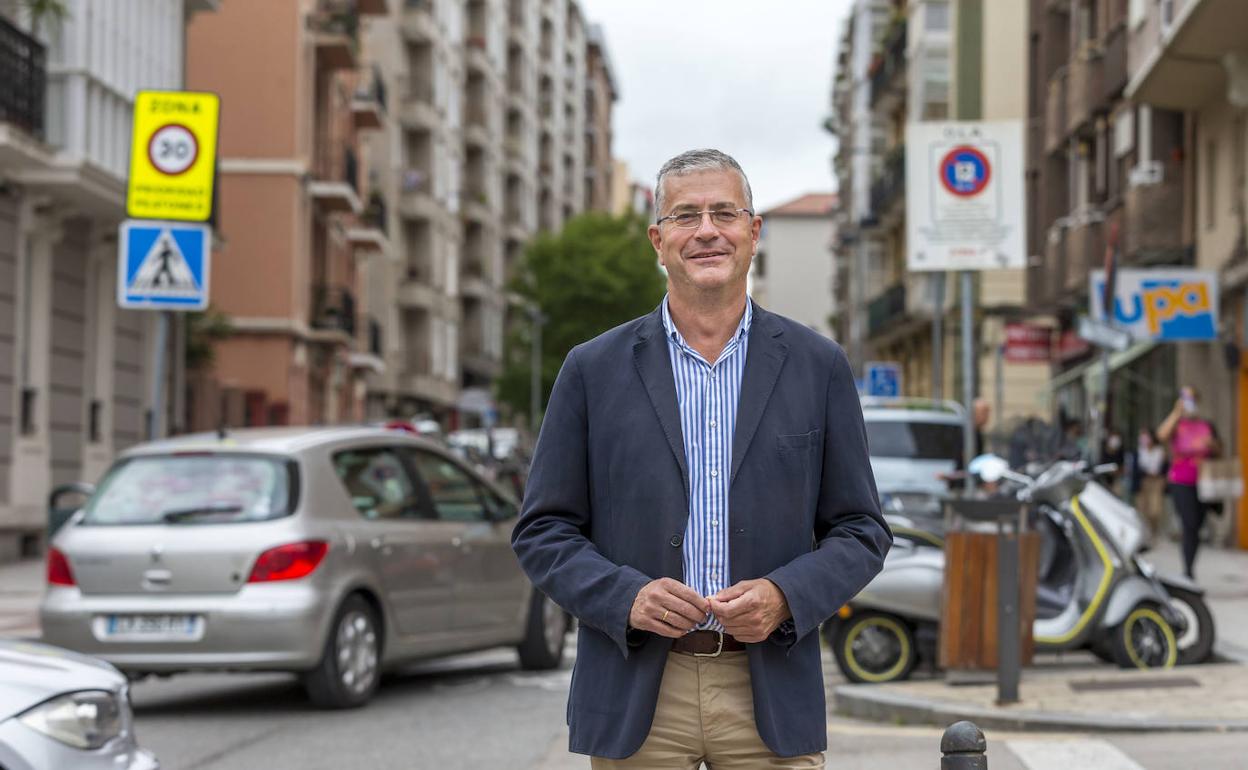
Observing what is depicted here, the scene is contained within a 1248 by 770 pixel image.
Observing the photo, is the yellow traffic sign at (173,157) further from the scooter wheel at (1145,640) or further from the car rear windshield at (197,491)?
the scooter wheel at (1145,640)

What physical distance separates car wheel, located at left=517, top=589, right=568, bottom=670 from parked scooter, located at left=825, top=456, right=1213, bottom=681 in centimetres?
191

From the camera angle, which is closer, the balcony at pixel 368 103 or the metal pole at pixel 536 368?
the balcony at pixel 368 103

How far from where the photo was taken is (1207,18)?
22.6m

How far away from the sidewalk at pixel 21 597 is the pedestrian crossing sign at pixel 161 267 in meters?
2.51

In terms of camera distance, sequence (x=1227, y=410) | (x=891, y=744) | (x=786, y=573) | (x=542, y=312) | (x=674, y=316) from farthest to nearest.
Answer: (x=542, y=312) → (x=1227, y=410) → (x=891, y=744) → (x=674, y=316) → (x=786, y=573)

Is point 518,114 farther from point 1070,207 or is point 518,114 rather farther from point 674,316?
point 674,316

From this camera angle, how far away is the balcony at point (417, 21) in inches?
2472

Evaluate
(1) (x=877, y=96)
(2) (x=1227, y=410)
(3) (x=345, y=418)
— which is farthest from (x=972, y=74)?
(2) (x=1227, y=410)

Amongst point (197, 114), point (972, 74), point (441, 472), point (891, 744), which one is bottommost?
point (891, 744)

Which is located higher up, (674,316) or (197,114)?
(197,114)

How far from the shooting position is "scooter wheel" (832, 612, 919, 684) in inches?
456

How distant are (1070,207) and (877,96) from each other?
25.9 metres

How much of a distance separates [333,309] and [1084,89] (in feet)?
60.3

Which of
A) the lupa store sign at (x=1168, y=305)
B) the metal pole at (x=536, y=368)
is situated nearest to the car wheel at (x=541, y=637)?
the lupa store sign at (x=1168, y=305)
